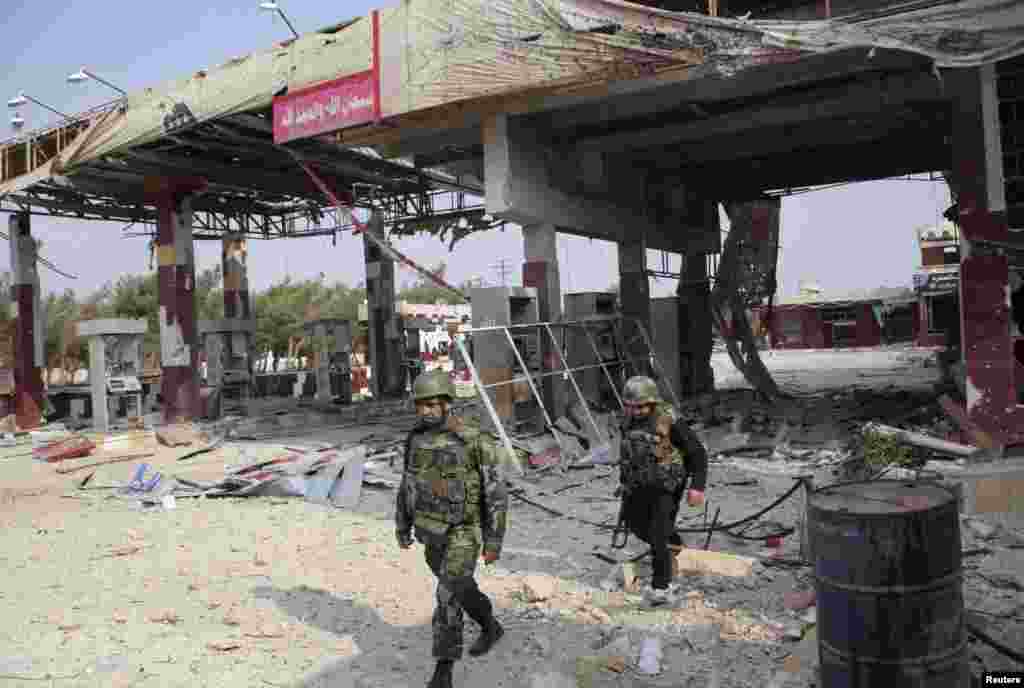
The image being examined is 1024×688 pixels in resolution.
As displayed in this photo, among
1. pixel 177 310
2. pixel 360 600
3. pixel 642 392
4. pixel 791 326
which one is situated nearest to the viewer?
pixel 642 392

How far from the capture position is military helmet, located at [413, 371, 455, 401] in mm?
4574

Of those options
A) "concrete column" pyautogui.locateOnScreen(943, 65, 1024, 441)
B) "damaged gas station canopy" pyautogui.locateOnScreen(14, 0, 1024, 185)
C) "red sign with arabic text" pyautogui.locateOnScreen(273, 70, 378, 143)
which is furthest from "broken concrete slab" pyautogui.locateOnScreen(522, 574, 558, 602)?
"red sign with arabic text" pyautogui.locateOnScreen(273, 70, 378, 143)

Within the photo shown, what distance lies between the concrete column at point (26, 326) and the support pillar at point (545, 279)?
53.6 feet

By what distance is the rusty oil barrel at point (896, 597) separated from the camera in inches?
131

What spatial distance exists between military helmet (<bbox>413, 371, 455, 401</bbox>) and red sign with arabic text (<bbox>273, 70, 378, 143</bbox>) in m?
8.54

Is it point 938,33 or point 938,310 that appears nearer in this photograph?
point 938,33

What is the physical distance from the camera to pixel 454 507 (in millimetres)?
4457

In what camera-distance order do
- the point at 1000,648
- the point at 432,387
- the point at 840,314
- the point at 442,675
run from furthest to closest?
1. the point at 840,314
2. the point at 432,387
3. the point at 442,675
4. the point at 1000,648

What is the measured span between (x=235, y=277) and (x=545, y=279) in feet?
56.6

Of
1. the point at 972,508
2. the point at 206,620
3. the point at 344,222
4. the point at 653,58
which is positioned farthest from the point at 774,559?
the point at 344,222

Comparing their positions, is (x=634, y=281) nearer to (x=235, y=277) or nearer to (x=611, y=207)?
(x=611, y=207)

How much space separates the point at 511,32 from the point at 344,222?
54.0 ft

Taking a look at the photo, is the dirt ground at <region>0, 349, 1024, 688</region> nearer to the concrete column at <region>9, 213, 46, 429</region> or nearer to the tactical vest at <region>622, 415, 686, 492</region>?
the tactical vest at <region>622, 415, 686, 492</region>

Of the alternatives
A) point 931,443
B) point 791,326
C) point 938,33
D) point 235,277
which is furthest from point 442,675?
point 791,326
